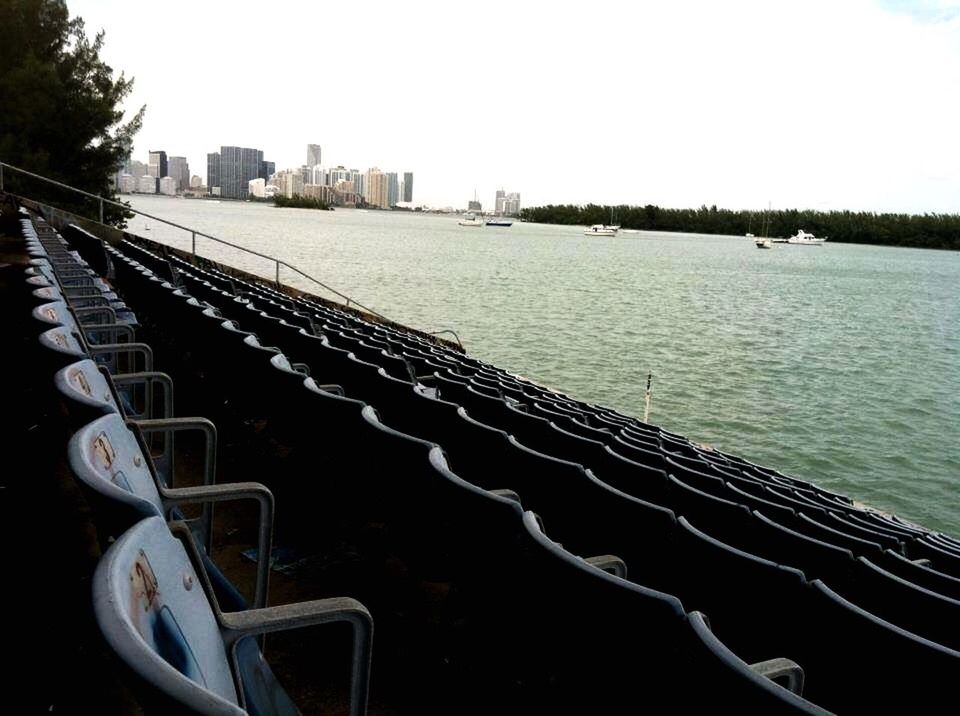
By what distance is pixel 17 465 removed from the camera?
321 cm

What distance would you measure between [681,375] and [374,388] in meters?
16.1

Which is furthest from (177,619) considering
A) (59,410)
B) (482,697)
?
(59,410)

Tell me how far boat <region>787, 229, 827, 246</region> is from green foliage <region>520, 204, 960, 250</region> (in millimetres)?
1140

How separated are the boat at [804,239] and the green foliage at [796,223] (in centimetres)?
114

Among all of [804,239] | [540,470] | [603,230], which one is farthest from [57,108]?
[804,239]

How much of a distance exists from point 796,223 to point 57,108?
5661 inches

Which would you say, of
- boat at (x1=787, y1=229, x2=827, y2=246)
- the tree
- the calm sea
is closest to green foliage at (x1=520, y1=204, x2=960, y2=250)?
boat at (x1=787, y1=229, x2=827, y2=246)

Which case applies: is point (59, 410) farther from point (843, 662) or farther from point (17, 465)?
point (843, 662)

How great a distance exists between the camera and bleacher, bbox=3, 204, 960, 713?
131 centimetres

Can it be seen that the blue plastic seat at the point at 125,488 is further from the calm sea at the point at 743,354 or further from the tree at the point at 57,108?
the tree at the point at 57,108

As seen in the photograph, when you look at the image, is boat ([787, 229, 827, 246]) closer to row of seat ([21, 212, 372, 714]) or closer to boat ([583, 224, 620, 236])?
boat ([583, 224, 620, 236])

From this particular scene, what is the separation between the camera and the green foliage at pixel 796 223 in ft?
450

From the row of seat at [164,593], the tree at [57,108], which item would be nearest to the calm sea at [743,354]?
the tree at [57,108]

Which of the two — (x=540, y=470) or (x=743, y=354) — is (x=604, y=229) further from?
(x=540, y=470)
